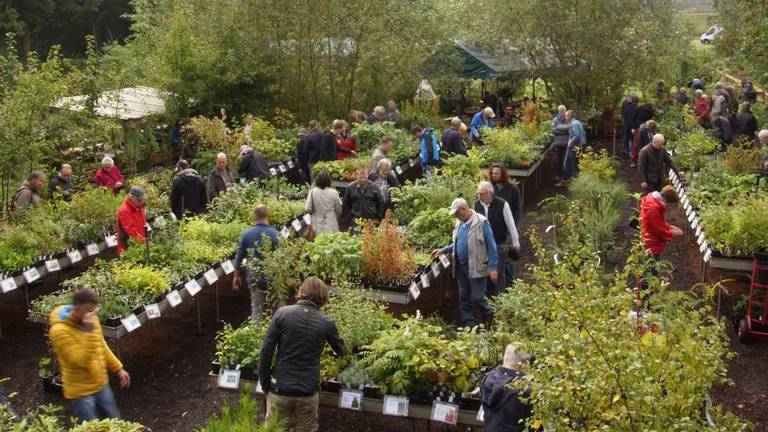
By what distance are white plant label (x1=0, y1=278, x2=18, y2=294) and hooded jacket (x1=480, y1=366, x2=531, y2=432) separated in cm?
556

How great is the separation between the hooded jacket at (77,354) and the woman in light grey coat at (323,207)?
3.73 meters

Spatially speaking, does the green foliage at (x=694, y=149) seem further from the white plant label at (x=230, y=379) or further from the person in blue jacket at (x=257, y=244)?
the white plant label at (x=230, y=379)

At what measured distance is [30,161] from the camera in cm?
1141

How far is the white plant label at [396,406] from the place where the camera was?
6.01 m

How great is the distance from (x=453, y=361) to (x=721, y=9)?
19.9 meters

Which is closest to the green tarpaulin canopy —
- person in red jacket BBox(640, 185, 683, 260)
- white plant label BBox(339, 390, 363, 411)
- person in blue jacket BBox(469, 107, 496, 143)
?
person in blue jacket BBox(469, 107, 496, 143)

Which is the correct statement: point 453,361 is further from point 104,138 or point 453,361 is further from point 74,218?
point 104,138

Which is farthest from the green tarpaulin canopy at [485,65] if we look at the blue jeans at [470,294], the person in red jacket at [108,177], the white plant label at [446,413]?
the white plant label at [446,413]

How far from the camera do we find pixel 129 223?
9.05 m

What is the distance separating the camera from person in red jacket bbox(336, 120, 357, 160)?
44.9 feet

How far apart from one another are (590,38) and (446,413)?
13.8 meters

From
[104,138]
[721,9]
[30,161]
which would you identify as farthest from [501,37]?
[30,161]

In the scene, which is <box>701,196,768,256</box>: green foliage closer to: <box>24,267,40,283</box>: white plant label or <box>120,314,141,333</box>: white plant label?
<box>120,314,141,333</box>: white plant label

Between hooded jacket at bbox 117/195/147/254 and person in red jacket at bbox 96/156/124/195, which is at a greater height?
hooded jacket at bbox 117/195/147/254
